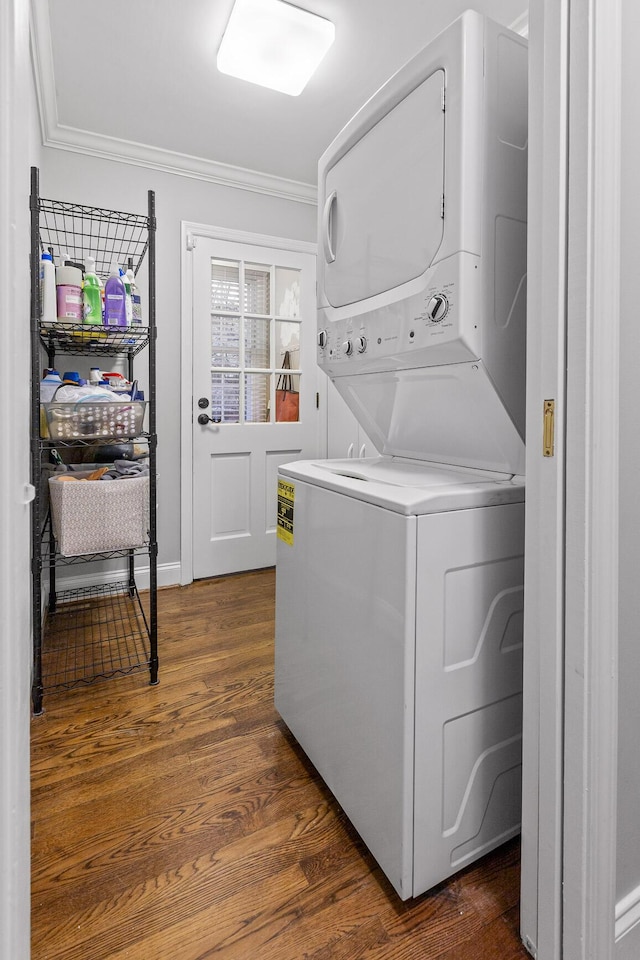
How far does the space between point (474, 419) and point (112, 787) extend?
141 centimetres

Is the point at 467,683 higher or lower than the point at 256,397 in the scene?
lower

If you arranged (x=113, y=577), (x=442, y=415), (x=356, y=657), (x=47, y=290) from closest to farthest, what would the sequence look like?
1. (x=356, y=657)
2. (x=442, y=415)
3. (x=47, y=290)
4. (x=113, y=577)

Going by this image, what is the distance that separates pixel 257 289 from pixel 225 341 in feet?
1.33

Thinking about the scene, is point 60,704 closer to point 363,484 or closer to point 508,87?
point 363,484

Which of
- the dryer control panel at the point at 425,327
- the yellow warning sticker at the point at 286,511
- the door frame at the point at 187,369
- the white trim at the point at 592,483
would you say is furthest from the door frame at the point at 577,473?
the door frame at the point at 187,369

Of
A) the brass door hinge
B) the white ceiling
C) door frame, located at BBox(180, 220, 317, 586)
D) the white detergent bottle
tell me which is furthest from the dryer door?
door frame, located at BBox(180, 220, 317, 586)

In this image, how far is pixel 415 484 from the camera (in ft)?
3.94

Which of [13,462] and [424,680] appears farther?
[424,680]

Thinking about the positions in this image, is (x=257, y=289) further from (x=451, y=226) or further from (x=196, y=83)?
(x=451, y=226)

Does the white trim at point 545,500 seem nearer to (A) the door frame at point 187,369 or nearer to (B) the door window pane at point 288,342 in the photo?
(A) the door frame at point 187,369

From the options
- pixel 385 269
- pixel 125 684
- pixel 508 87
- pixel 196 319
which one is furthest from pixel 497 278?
pixel 196 319

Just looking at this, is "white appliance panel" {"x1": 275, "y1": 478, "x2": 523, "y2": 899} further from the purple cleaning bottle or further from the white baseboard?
the white baseboard

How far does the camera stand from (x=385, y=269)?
4.30 feet

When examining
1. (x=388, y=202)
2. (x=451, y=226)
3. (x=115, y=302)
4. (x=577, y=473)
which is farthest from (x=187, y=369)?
(x=577, y=473)
